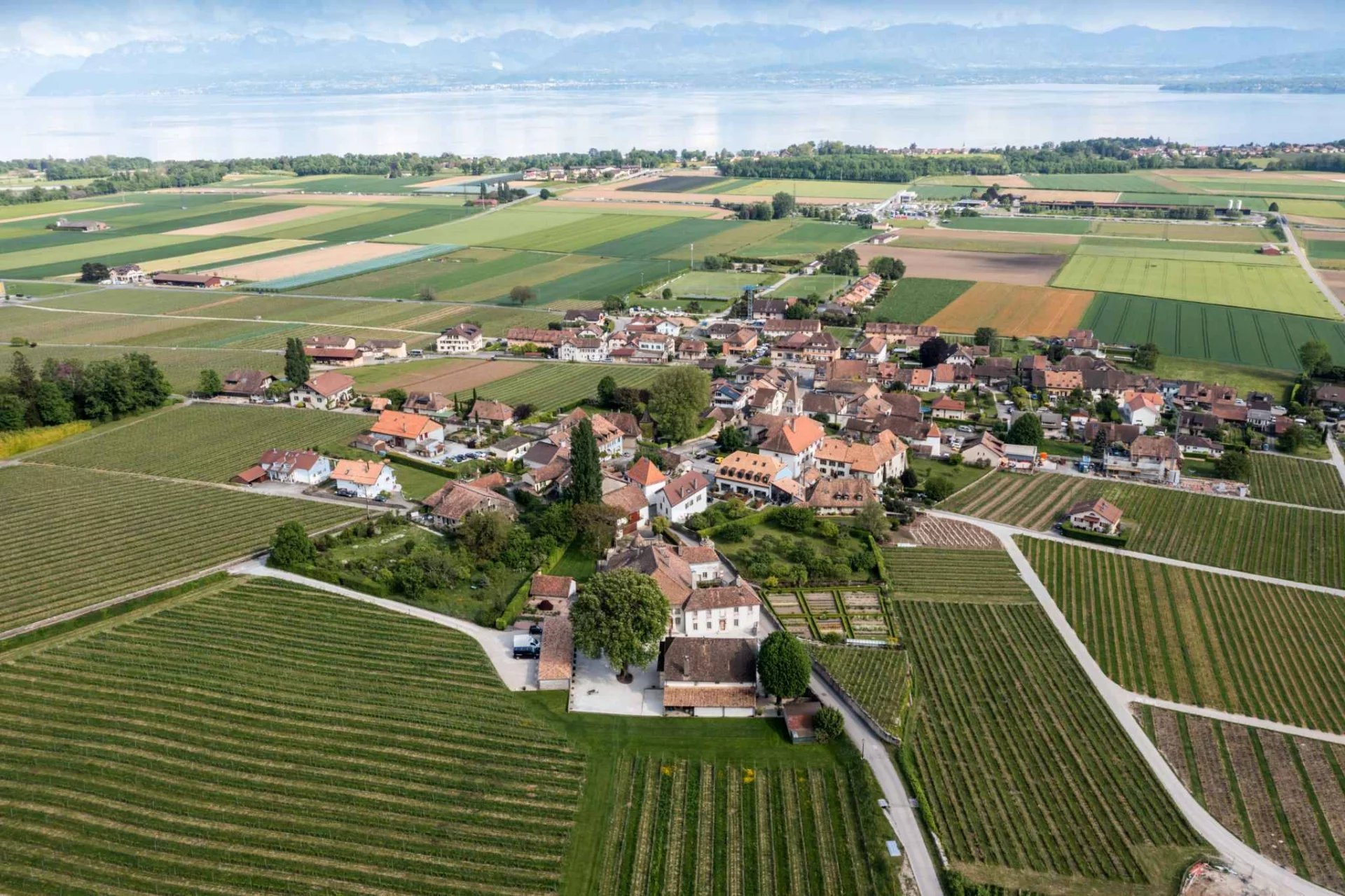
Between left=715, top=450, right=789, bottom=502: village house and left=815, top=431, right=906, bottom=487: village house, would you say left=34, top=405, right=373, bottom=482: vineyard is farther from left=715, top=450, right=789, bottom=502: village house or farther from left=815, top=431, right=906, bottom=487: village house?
left=815, top=431, right=906, bottom=487: village house

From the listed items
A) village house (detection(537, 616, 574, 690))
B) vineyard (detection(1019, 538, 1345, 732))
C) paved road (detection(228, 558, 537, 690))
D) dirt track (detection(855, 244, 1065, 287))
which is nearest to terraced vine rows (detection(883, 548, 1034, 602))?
vineyard (detection(1019, 538, 1345, 732))

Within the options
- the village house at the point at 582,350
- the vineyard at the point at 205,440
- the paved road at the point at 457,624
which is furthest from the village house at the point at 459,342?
the paved road at the point at 457,624

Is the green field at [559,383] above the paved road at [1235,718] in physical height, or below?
above

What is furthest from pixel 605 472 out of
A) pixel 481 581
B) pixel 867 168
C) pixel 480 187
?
pixel 867 168

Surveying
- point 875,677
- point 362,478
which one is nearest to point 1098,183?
point 362,478

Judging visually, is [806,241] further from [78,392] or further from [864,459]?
[78,392]

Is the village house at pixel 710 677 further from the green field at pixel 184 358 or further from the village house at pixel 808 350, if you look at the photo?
the green field at pixel 184 358
